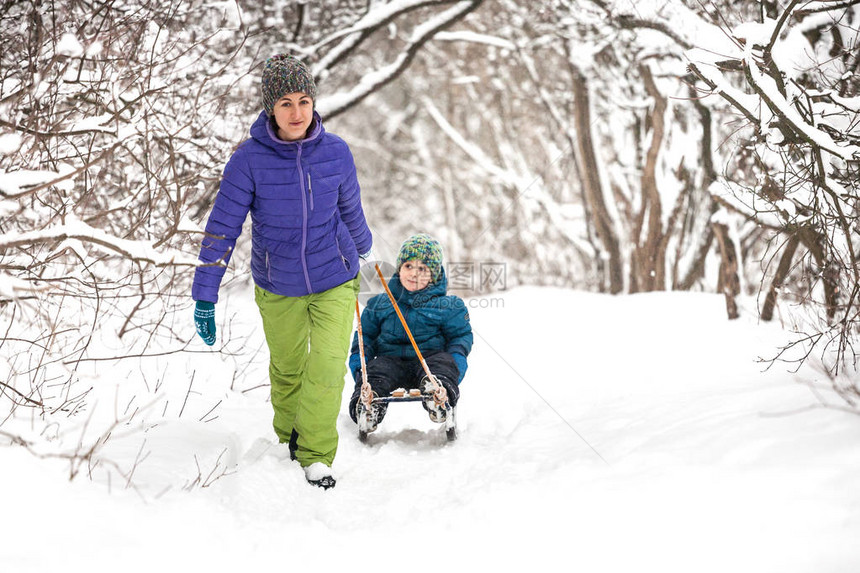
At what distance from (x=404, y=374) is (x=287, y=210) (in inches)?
54.8

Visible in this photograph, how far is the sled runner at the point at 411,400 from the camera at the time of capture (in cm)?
373

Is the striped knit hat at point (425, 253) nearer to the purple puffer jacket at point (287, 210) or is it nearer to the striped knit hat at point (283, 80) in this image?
the purple puffer jacket at point (287, 210)

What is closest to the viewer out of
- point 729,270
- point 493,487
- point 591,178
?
point 493,487

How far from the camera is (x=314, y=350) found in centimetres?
337

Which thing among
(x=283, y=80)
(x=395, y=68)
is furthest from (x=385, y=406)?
(x=395, y=68)

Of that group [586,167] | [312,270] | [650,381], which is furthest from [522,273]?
[312,270]

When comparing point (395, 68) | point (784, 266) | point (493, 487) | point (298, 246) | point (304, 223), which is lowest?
point (493, 487)

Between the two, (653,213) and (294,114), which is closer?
(294,114)

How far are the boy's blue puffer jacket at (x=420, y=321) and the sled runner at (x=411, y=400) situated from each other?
0.35 meters

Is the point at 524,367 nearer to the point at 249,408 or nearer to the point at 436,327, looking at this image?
the point at 436,327

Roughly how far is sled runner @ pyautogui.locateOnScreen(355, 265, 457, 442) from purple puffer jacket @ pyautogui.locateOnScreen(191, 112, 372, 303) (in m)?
0.40

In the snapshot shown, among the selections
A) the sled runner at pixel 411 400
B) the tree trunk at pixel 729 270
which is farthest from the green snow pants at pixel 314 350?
the tree trunk at pixel 729 270

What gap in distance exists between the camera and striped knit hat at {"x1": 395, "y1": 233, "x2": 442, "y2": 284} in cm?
422

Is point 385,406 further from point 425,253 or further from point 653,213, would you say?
point 653,213
